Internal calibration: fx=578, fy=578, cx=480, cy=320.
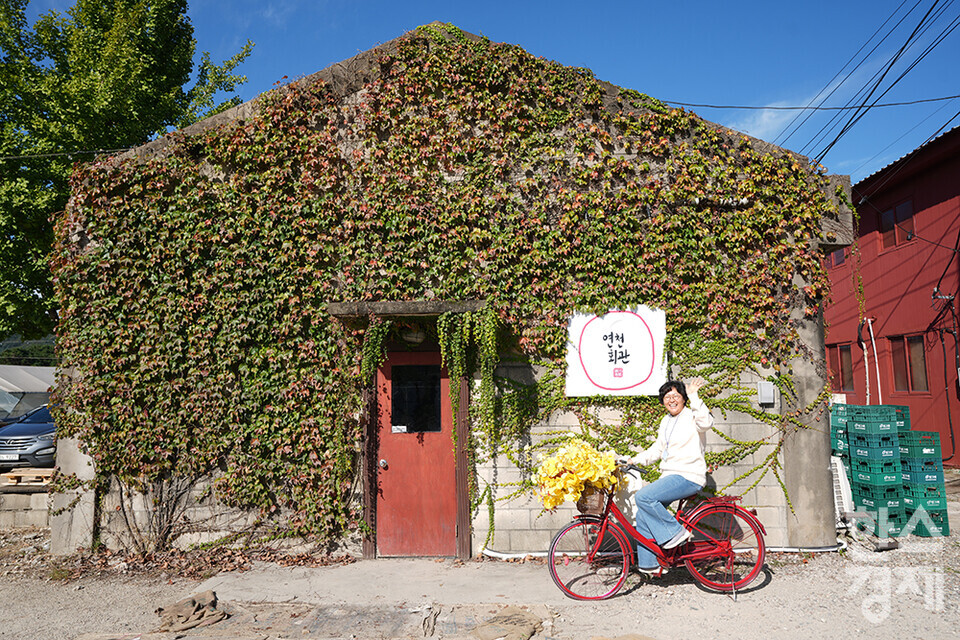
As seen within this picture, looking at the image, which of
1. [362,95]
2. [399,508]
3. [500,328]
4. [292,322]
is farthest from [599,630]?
[362,95]

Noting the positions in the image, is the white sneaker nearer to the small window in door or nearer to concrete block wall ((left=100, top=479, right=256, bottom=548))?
the small window in door

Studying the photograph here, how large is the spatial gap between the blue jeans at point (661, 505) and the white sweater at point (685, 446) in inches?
3.1

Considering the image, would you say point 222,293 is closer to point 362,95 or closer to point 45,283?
point 362,95

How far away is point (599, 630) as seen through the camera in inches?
172

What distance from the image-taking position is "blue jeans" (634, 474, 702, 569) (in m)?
4.96

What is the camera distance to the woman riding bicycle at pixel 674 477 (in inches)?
195

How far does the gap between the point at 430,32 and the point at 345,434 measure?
15.4 feet

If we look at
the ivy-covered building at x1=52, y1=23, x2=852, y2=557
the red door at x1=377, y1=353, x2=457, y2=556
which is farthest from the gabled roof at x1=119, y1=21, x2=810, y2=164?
the red door at x1=377, y1=353, x2=457, y2=556

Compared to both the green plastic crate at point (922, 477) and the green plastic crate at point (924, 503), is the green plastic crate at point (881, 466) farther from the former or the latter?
the green plastic crate at point (924, 503)

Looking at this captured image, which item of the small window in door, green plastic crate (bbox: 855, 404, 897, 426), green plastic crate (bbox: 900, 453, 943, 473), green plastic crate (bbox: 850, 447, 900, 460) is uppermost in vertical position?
the small window in door

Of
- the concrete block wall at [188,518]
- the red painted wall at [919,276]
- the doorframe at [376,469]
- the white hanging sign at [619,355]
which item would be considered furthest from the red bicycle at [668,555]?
the red painted wall at [919,276]

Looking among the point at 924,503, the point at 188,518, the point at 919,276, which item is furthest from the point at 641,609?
the point at 919,276

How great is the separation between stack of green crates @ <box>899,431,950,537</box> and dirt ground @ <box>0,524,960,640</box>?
949mm

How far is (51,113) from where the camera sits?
11695 mm
